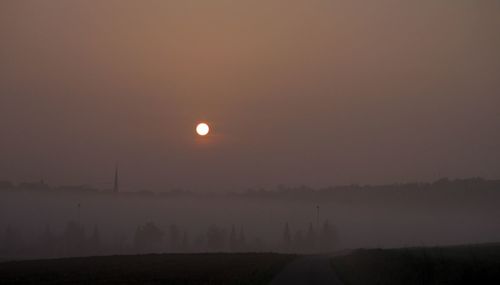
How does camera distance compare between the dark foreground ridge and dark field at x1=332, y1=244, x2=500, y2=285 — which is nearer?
dark field at x1=332, y1=244, x2=500, y2=285

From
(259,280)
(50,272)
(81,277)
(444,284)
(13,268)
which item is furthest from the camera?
(13,268)

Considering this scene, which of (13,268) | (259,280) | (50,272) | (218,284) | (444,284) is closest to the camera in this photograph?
(444,284)

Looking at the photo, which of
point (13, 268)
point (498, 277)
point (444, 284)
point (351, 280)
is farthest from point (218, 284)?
point (13, 268)

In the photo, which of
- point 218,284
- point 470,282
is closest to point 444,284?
point 470,282

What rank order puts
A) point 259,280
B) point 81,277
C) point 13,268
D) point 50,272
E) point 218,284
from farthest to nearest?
point 13,268 → point 50,272 → point 81,277 → point 259,280 → point 218,284

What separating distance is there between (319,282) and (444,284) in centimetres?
883

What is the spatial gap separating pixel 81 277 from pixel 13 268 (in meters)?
12.5

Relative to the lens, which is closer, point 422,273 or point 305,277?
point 422,273

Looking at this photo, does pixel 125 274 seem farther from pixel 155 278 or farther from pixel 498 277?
pixel 498 277

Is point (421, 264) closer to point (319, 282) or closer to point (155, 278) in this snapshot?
point (319, 282)

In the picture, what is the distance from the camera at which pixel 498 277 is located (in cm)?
3669

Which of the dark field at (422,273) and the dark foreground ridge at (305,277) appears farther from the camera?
the dark foreground ridge at (305,277)

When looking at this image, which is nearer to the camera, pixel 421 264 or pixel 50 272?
pixel 421 264

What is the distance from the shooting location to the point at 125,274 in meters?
47.8
